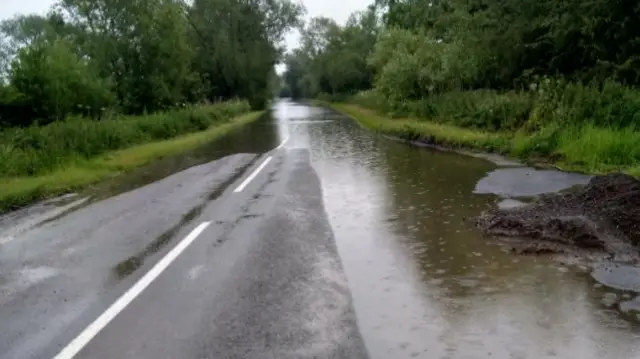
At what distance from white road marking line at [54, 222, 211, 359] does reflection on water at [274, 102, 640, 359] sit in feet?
7.37

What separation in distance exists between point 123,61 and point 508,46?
2295cm

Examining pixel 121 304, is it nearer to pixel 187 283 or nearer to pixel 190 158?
pixel 187 283

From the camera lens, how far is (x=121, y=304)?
6.41 meters

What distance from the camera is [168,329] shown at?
5652 mm

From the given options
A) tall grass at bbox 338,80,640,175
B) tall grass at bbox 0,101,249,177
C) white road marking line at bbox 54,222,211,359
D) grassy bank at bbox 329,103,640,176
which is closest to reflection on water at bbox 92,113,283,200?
tall grass at bbox 0,101,249,177

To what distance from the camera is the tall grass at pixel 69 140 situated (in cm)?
1720

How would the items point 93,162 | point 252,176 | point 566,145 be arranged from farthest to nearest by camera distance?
point 93,162 < point 252,176 < point 566,145

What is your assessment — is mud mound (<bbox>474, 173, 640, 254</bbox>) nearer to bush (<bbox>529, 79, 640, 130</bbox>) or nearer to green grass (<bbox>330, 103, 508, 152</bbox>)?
bush (<bbox>529, 79, 640, 130</bbox>)

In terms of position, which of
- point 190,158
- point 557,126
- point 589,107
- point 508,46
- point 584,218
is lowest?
point 190,158

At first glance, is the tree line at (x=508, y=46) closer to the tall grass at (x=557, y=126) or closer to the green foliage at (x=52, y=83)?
the tall grass at (x=557, y=126)

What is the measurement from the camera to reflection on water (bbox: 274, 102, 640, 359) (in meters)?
5.16

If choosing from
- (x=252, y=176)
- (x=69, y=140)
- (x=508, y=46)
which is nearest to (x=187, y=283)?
(x=252, y=176)

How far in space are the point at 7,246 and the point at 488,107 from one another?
705 inches

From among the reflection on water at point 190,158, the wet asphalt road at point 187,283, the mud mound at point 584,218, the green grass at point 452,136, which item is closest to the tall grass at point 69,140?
the reflection on water at point 190,158
